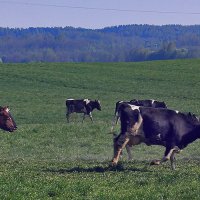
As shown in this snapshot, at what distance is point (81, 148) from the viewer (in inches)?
1067

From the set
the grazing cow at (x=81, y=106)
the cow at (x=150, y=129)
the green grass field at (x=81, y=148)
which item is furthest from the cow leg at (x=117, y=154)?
the grazing cow at (x=81, y=106)

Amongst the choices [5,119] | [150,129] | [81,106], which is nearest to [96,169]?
[150,129]

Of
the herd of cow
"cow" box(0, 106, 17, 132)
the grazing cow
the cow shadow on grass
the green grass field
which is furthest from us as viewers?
the grazing cow

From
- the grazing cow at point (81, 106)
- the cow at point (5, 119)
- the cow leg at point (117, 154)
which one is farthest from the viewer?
the grazing cow at point (81, 106)

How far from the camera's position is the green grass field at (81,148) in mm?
14734

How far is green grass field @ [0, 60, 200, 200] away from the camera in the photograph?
48.3 ft

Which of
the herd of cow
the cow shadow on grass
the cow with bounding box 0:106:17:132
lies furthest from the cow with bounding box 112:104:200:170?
the cow with bounding box 0:106:17:132

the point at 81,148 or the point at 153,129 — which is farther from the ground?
the point at 153,129

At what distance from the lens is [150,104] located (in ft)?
131

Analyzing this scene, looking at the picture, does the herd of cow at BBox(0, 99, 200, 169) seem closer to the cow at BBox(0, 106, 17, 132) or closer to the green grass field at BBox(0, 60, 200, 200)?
the green grass field at BBox(0, 60, 200, 200)

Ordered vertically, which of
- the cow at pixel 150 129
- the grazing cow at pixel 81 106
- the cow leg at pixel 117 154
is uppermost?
the cow at pixel 150 129

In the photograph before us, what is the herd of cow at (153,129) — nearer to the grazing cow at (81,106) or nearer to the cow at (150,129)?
the cow at (150,129)

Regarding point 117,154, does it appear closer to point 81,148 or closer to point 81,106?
point 81,148

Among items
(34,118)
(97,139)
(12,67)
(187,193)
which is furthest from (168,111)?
(12,67)
